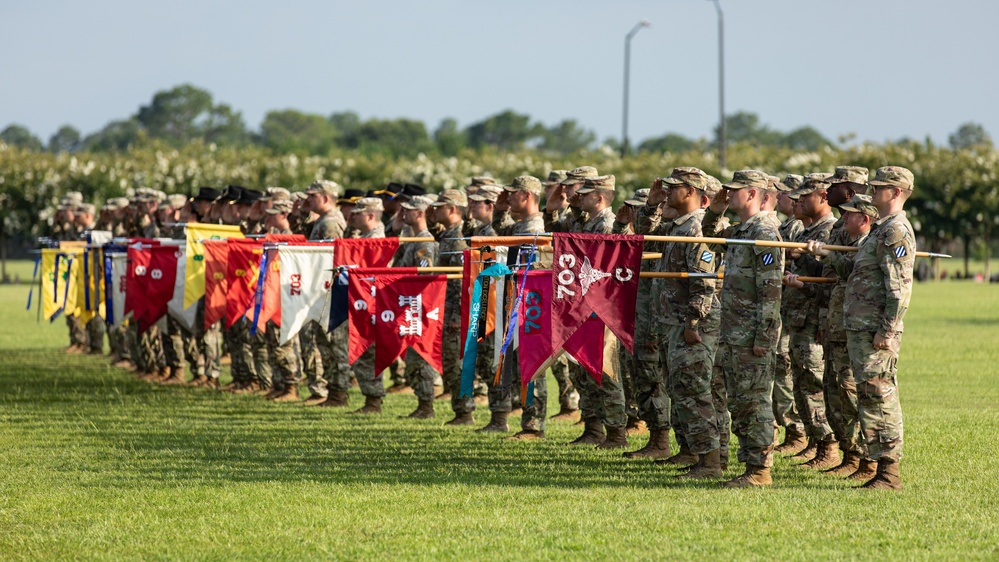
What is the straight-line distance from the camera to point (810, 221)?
1143cm

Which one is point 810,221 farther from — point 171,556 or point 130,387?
point 130,387

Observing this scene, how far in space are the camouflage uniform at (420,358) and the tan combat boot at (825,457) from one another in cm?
447

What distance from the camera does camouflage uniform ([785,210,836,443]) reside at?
36.3 feet

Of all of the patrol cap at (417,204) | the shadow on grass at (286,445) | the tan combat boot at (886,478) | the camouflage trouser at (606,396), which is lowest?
the shadow on grass at (286,445)

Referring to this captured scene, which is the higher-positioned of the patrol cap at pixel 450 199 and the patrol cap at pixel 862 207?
the patrol cap at pixel 450 199

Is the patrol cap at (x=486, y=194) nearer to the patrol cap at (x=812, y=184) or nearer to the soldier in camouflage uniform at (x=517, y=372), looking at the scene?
the soldier in camouflage uniform at (x=517, y=372)

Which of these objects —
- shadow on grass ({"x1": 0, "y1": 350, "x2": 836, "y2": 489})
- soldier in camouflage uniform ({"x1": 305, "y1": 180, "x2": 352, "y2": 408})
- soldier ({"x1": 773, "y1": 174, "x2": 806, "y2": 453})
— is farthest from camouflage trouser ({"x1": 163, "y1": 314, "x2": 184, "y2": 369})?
soldier ({"x1": 773, "y1": 174, "x2": 806, "y2": 453})

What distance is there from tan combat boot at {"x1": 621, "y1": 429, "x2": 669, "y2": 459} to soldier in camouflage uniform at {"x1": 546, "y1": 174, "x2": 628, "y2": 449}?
15.4 inches

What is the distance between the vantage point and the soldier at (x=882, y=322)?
379 inches

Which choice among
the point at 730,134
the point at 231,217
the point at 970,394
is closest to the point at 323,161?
the point at 231,217

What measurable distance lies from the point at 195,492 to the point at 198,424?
4.21m

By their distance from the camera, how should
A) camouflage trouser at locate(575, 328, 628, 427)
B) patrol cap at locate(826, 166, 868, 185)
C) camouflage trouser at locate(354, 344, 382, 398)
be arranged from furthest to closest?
camouflage trouser at locate(354, 344, 382, 398)
camouflage trouser at locate(575, 328, 628, 427)
patrol cap at locate(826, 166, 868, 185)

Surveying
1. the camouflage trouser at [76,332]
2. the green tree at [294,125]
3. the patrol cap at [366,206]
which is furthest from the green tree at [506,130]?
the patrol cap at [366,206]

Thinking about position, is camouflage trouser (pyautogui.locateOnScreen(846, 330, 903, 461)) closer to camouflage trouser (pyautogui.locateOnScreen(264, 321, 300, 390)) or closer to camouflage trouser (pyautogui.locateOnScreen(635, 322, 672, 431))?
camouflage trouser (pyautogui.locateOnScreen(635, 322, 672, 431))
